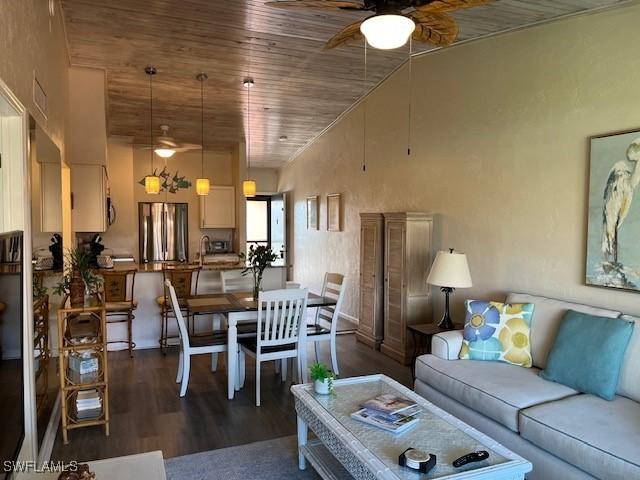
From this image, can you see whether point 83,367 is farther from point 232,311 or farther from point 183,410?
point 232,311

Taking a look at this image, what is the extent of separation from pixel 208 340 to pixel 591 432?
2.93 metres

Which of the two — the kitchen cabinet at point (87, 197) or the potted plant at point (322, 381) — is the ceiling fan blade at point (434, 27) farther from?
the kitchen cabinet at point (87, 197)

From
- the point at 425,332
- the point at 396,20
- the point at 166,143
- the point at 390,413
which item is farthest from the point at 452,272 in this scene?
the point at 166,143

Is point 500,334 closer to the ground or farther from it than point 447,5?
closer to the ground

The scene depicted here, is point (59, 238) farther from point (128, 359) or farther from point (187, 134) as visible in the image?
point (187, 134)

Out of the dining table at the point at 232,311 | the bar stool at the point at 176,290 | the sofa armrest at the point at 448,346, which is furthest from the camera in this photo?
the bar stool at the point at 176,290

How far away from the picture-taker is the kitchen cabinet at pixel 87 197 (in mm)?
5453

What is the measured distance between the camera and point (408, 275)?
16.2 feet

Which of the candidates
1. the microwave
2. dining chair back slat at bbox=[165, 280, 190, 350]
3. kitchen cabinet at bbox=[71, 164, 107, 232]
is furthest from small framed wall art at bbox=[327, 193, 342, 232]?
dining chair back slat at bbox=[165, 280, 190, 350]

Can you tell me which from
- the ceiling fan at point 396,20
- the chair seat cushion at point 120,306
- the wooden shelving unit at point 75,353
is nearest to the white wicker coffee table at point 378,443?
the wooden shelving unit at point 75,353

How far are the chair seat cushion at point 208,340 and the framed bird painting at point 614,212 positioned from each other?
297 centimetres

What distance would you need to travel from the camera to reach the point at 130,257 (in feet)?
25.0

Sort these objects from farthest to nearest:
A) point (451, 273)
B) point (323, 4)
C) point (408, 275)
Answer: point (408, 275) < point (451, 273) < point (323, 4)

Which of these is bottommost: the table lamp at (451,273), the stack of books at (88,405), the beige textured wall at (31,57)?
the stack of books at (88,405)
